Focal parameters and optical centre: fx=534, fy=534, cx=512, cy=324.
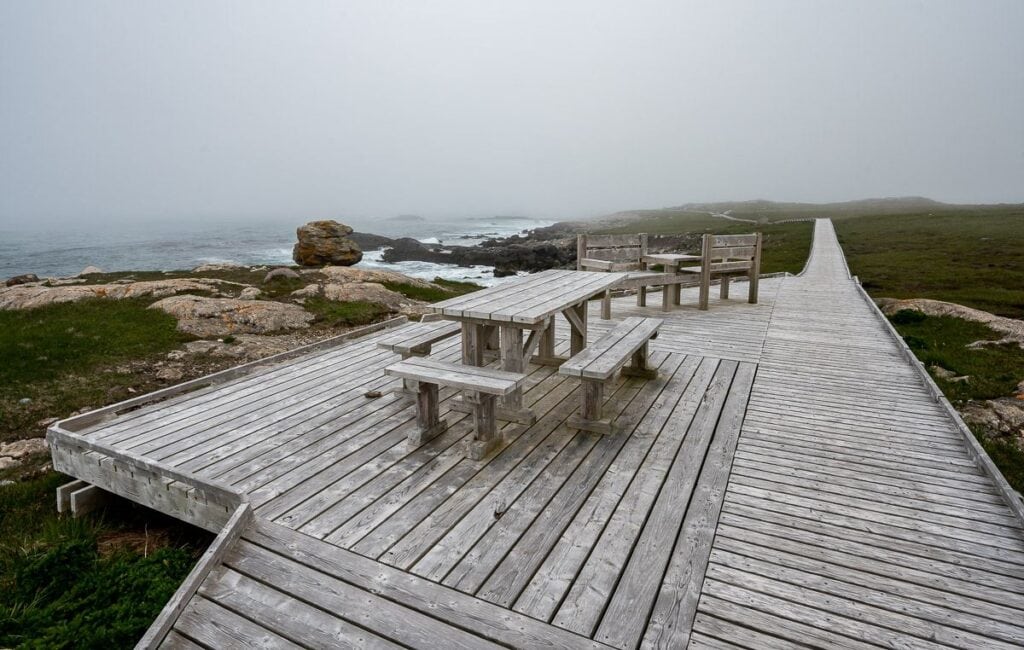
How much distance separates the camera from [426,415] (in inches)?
194

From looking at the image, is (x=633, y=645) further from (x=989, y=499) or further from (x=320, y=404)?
(x=320, y=404)

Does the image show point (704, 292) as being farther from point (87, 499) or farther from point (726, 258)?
point (87, 499)

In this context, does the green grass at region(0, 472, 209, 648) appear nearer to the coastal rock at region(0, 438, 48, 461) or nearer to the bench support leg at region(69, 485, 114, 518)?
the bench support leg at region(69, 485, 114, 518)

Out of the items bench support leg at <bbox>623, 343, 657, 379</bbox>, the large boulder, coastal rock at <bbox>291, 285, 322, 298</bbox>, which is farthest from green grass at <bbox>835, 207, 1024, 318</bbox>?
the large boulder

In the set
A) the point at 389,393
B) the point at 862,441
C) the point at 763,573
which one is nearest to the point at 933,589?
the point at 763,573

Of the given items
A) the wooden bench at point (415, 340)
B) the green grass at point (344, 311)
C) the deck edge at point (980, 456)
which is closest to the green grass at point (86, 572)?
the wooden bench at point (415, 340)

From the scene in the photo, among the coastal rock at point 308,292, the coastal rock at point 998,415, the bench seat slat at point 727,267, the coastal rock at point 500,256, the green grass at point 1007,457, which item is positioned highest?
the bench seat slat at point 727,267

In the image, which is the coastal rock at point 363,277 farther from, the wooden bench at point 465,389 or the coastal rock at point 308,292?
the wooden bench at point 465,389

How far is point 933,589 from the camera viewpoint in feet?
9.90

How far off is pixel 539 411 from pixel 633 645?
10.0 feet

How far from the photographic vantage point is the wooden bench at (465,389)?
448 cm

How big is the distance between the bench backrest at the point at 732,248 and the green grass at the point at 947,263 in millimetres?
8618

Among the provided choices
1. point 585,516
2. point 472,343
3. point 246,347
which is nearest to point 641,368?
point 472,343

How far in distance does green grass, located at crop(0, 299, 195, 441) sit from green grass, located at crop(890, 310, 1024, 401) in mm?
11972
